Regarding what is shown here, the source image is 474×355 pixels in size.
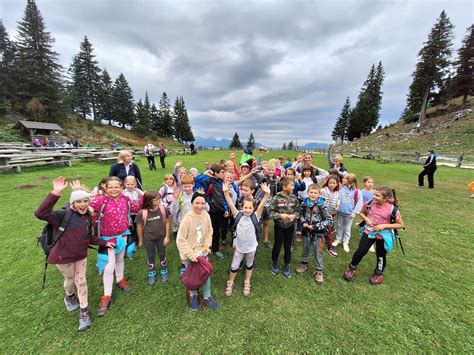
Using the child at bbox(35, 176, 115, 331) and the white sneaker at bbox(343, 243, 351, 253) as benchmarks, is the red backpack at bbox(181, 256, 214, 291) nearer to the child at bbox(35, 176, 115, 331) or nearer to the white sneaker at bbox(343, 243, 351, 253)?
the child at bbox(35, 176, 115, 331)

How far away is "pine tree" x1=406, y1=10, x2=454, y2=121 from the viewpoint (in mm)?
30062

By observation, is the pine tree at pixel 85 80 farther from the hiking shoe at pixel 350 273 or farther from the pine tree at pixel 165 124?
the hiking shoe at pixel 350 273

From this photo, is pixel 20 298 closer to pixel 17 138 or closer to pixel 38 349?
pixel 38 349

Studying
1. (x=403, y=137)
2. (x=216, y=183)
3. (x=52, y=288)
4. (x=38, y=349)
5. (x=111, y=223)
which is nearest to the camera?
(x=38, y=349)

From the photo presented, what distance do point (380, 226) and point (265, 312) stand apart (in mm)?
2419

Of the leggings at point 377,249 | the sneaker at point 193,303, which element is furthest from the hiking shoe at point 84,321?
the leggings at point 377,249

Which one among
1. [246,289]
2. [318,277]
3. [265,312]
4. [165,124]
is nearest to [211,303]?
[246,289]

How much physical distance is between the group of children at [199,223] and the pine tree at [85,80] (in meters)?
64.3

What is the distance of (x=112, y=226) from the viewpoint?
9.74 feet

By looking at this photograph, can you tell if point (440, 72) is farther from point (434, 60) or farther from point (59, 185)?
point (59, 185)

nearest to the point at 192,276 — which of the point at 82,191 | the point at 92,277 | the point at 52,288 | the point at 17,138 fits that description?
the point at 82,191

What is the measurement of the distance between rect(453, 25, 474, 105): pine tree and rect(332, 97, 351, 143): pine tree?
25.9 m

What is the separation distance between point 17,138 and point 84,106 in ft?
107

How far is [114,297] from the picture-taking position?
310cm
